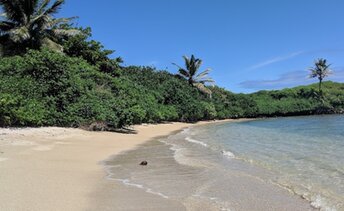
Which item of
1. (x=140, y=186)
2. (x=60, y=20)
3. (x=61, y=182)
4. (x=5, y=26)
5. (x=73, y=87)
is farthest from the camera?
(x=60, y=20)

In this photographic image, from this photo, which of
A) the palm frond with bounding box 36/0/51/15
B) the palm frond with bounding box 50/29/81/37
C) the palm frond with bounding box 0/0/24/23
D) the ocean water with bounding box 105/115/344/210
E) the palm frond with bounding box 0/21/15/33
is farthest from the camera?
the palm frond with bounding box 50/29/81/37

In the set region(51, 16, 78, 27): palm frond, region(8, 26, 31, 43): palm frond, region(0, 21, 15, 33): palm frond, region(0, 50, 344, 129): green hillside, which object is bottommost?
region(0, 50, 344, 129): green hillside

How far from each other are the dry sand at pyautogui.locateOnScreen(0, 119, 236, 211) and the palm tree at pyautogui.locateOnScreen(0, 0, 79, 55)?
1389 centimetres

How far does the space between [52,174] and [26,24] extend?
22.1 m

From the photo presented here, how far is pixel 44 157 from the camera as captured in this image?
1133cm

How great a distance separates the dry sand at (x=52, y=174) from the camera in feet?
21.4

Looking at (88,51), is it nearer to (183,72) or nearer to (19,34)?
(19,34)

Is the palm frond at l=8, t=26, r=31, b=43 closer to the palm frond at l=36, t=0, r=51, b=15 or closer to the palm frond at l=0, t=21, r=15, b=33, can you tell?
the palm frond at l=0, t=21, r=15, b=33

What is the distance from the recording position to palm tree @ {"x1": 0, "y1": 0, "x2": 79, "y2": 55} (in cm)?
2780

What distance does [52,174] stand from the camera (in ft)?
29.2

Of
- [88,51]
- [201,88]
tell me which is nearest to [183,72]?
[201,88]

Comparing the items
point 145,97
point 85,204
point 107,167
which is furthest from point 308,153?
point 145,97

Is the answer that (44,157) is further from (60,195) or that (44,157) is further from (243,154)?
(243,154)

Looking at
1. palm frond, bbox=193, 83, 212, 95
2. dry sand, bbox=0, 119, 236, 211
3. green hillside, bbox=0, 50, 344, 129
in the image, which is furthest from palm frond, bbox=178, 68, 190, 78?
dry sand, bbox=0, 119, 236, 211
